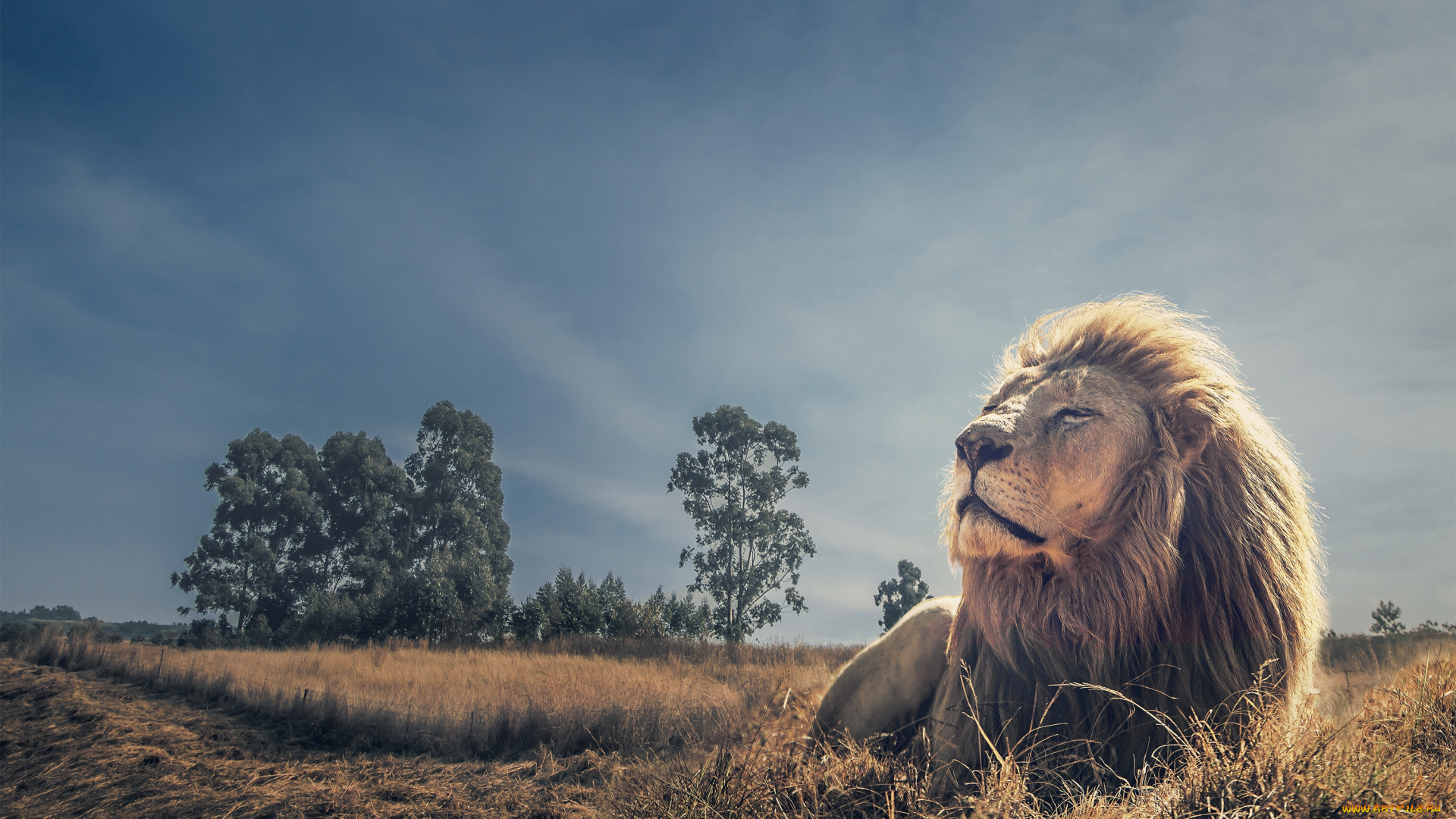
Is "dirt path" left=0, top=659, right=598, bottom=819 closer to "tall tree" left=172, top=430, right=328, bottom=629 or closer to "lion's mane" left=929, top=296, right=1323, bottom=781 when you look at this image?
"lion's mane" left=929, top=296, right=1323, bottom=781

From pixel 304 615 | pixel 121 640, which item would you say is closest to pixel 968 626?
pixel 121 640

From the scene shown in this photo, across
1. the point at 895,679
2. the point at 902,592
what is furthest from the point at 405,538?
the point at 895,679

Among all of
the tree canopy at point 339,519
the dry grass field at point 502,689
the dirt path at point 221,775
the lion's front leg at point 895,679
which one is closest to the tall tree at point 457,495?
the tree canopy at point 339,519

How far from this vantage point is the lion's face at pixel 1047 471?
235 cm

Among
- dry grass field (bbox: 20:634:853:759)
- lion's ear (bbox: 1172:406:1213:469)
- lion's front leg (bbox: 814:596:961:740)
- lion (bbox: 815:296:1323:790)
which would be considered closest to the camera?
lion (bbox: 815:296:1323:790)

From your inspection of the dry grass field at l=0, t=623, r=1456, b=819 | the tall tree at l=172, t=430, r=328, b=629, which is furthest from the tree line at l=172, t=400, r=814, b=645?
the dry grass field at l=0, t=623, r=1456, b=819

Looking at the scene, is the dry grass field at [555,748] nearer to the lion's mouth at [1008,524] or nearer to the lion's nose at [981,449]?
the lion's mouth at [1008,524]

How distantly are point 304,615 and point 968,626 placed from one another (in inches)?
1189

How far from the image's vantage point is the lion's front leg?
2994 mm

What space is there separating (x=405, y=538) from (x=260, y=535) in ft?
21.1

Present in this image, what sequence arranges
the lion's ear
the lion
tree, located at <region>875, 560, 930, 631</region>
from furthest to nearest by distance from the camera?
tree, located at <region>875, 560, 930, 631</region> → the lion's ear → the lion

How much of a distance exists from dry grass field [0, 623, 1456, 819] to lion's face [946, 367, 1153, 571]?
0.69 m

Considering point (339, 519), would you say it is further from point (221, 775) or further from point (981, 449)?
point (981, 449)

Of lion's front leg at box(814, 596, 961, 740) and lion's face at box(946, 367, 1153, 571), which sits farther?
lion's front leg at box(814, 596, 961, 740)
